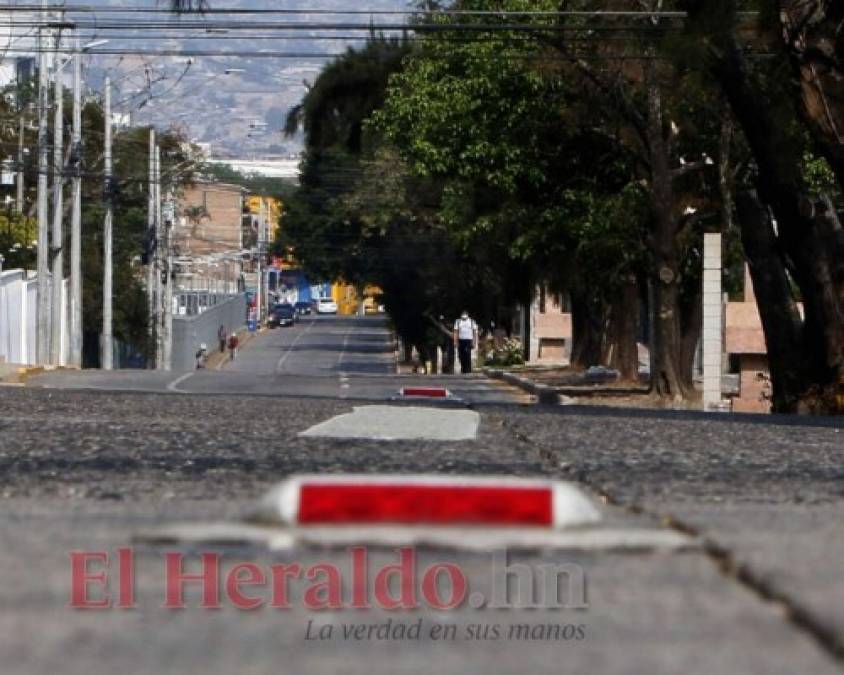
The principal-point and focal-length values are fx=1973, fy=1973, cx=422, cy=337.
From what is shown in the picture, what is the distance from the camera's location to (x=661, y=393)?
33.2 meters

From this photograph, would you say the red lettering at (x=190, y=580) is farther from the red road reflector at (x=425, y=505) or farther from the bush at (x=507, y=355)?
the bush at (x=507, y=355)

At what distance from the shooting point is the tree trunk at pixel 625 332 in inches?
1679

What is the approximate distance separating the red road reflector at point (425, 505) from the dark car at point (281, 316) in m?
138

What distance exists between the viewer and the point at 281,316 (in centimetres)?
14425

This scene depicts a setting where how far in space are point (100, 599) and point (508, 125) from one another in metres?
33.2

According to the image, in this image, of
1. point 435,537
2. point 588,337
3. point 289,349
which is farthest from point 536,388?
point 289,349

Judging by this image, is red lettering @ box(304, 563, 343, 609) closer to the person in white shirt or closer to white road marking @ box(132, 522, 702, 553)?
white road marking @ box(132, 522, 702, 553)

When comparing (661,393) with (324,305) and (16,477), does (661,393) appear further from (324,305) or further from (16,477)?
(324,305)

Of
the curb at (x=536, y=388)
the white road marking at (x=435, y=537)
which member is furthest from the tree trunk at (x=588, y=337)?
the white road marking at (x=435, y=537)

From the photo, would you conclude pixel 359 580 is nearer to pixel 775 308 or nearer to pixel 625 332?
pixel 775 308

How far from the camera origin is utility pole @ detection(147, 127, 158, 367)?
225 feet

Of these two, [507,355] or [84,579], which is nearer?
[84,579]

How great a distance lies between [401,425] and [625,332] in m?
31.3

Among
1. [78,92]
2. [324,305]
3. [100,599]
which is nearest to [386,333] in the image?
[324,305]
